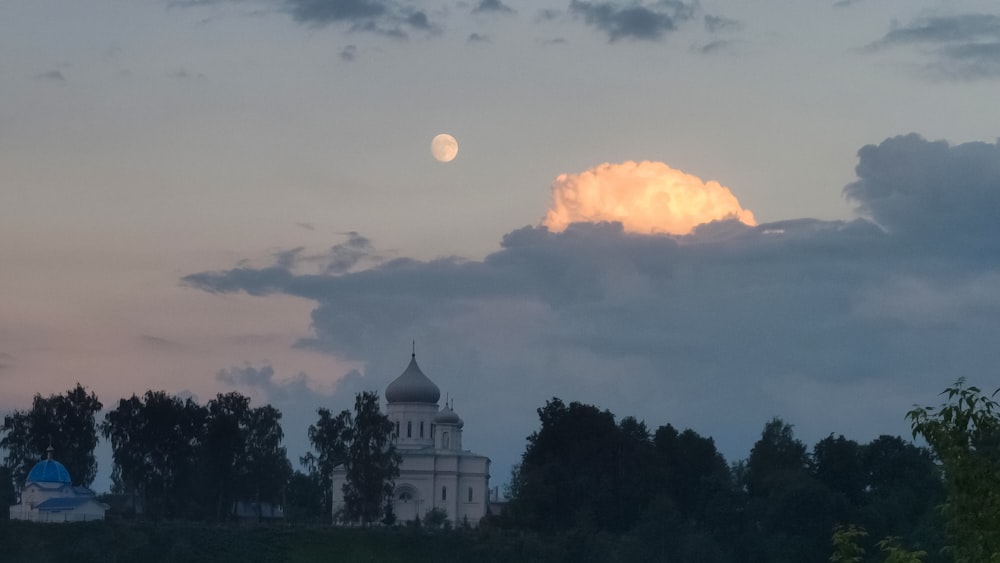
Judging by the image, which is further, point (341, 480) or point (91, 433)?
point (341, 480)

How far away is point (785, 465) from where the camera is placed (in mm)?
81000

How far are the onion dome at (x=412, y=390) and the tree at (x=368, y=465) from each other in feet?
45.0

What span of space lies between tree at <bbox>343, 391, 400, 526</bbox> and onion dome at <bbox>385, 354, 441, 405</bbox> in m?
Result: 13.7

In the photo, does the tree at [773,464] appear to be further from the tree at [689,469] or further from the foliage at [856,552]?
the foliage at [856,552]

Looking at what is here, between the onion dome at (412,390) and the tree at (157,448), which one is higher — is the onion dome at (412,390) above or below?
above

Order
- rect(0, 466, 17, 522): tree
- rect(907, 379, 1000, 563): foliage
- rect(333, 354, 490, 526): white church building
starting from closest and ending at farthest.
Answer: rect(907, 379, 1000, 563): foliage < rect(0, 466, 17, 522): tree < rect(333, 354, 490, 526): white church building

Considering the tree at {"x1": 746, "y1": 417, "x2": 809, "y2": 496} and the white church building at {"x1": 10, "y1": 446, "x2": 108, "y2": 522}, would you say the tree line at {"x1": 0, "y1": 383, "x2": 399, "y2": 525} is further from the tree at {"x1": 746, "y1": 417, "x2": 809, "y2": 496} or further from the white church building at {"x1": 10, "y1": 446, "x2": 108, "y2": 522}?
the tree at {"x1": 746, "y1": 417, "x2": 809, "y2": 496}

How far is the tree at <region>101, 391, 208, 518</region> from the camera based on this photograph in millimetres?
80062

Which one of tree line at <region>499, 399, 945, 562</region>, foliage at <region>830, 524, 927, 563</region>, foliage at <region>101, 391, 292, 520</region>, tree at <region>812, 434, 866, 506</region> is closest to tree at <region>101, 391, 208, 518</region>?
foliage at <region>101, 391, 292, 520</region>

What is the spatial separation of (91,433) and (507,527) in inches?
933

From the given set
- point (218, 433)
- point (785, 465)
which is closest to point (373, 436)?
point (218, 433)

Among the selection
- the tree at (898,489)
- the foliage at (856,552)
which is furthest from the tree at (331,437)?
the foliage at (856,552)

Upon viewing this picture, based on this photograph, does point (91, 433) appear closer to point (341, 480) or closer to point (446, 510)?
point (341, 480)

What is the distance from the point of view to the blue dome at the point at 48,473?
7650 cm
